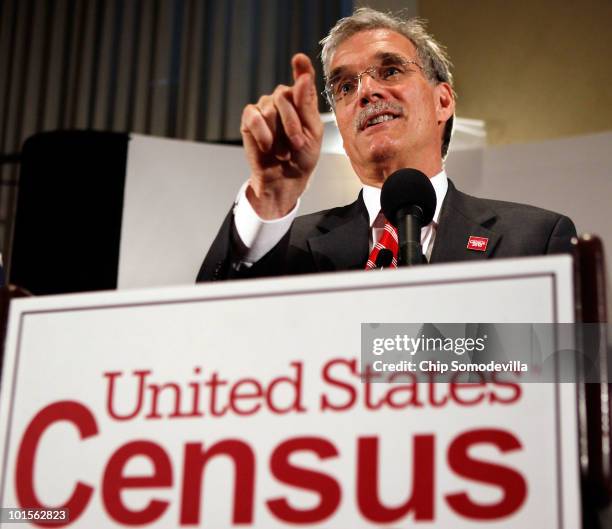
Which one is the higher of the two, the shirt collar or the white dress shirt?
the shirt collar

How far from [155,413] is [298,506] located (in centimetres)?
16

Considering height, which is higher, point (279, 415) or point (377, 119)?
point (377, 119)

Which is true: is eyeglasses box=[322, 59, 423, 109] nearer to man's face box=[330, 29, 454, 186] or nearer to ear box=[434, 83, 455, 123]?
man's face box=[330, 29, 454, 186]

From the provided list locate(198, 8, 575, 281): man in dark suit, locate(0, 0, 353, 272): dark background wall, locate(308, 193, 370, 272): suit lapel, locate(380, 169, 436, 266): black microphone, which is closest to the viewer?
locate(380, 169, 436, 266): black microphone

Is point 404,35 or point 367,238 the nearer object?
point 367,238

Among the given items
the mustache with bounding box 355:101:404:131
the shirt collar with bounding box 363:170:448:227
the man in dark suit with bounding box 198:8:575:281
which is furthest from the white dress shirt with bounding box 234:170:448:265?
the mustache with bounding box 355:101:404:131

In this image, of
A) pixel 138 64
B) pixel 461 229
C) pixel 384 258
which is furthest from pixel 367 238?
pixel 138 64

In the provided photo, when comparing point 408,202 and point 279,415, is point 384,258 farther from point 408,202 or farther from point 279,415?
point 279,415

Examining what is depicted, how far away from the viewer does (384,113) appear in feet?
6.09

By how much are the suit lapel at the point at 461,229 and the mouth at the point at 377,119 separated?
0.24 m

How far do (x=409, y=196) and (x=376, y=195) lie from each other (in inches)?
29.3

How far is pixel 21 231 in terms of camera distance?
250 centimetres
